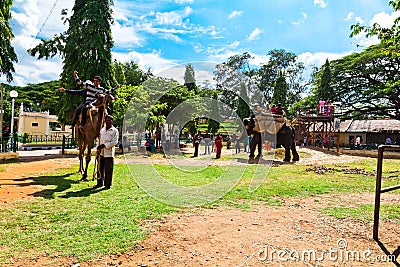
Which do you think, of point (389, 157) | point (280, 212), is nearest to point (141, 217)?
point (280, 212)

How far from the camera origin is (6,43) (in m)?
13.6

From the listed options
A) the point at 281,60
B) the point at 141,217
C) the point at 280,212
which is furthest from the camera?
the point at 281,60

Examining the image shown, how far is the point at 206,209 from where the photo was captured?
6.15 m

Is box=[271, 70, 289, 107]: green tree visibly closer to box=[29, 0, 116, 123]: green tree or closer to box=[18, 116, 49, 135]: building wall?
box=[29, 0, 116, 123]: green tree

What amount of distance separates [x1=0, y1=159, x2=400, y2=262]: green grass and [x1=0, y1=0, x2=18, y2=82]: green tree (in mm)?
6860

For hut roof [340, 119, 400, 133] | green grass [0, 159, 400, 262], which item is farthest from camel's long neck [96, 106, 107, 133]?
hut roof [340, 119, 400, 133]

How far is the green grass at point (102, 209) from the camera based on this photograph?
4113mm

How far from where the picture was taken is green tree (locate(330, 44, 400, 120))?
2939 cm

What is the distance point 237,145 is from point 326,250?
1786 centimetres

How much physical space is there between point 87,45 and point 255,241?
18.2 meters

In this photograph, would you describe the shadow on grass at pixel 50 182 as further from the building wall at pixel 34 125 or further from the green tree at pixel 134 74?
the building wall at pixel 34 125

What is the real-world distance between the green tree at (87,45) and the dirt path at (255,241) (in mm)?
14367

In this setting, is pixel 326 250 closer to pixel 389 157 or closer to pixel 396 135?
pixel 389 157

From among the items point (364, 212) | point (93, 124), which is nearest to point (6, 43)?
point (93, 124)
